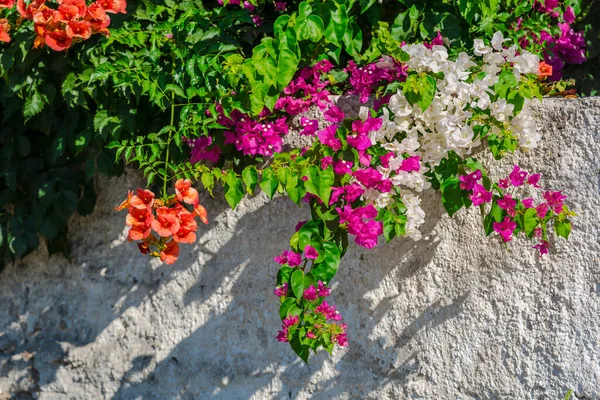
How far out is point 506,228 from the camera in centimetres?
224

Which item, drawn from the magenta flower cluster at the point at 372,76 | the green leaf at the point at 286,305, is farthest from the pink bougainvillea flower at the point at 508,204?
the green leaf at the point at 286,305

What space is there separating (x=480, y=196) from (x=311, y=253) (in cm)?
52

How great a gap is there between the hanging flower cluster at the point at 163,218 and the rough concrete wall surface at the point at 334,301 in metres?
0.45

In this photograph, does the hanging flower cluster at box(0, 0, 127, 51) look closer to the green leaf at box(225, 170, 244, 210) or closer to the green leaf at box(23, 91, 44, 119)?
the green leaf at box(23, 91, 44, 119)

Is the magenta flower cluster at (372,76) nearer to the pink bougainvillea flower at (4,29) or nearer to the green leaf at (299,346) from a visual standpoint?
the green leaf at (299,346)

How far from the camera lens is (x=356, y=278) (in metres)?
2.55

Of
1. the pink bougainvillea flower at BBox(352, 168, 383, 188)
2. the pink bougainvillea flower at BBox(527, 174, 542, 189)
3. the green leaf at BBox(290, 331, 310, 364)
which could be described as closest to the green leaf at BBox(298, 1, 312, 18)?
the pink bougainvillea flower at BBox(352, 168, 383, 188)

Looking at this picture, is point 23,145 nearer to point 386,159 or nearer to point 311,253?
point 311,253

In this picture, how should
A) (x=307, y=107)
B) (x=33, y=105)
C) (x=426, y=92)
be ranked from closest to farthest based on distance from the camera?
(x=426, y=92) → (x=307, y=107) → (x=33, y=105)

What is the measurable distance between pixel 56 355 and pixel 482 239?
1669mm

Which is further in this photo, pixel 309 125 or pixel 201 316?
pixel 201 316

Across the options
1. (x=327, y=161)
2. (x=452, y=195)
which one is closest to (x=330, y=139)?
(x=327, y=161)

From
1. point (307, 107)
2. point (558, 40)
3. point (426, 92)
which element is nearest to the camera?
point (426, 92)

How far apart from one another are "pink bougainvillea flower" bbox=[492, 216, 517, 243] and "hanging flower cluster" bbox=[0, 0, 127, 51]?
134 cm
